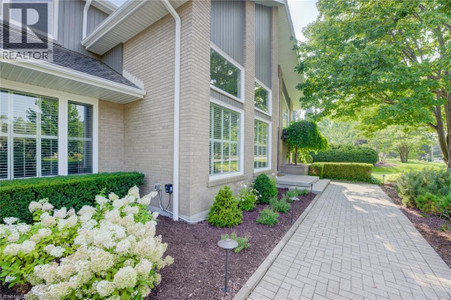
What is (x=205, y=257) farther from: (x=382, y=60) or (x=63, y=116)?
(x=382, y=60)

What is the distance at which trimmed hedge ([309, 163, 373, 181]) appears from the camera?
12.0m

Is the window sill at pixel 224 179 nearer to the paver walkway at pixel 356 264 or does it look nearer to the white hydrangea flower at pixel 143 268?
the paver walkway at pixel 356 264

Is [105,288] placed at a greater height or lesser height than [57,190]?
lesser

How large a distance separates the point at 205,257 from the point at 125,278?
1629 mm

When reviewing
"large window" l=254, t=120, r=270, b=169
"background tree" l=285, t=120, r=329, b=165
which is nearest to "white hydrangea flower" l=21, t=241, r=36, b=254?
"large window" l=254, t=120, r=270, b=169

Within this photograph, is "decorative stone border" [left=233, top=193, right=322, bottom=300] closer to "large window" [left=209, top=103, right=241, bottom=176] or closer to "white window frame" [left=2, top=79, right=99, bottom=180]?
"large window" [left=209, top=103, right=241, bottom=176]

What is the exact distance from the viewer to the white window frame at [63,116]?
4664mm

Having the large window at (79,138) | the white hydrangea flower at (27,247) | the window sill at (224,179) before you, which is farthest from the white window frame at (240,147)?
the large window at (79,138)

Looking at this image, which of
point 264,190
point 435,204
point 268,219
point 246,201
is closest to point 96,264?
point 268,219

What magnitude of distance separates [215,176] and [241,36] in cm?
489

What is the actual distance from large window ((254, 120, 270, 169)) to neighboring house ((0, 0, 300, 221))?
903 mm

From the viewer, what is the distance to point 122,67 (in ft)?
20.6

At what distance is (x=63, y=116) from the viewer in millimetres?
5176

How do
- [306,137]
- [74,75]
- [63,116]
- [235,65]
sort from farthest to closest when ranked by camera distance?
[306,137] < [235,65] < [63,116] < [74,75]
